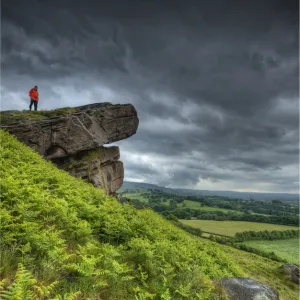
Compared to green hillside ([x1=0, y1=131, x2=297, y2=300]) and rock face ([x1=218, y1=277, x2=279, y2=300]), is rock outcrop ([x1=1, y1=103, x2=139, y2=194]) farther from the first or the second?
rock face ([x1=218, y1=277, x2=279, y2=300])

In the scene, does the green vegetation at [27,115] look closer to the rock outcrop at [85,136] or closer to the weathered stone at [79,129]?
the rock outcrop at [85,136]

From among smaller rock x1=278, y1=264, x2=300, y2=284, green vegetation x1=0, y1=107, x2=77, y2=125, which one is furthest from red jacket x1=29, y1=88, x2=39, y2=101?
smaller rock x1=278, y1=264, x2=300, y2=284

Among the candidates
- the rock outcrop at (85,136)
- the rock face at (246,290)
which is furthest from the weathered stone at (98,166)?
the rock face at (246,290)

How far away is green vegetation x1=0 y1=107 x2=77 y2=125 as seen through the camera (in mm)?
30500

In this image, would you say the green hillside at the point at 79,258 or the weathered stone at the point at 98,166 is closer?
the green hillside at the point at 79,258

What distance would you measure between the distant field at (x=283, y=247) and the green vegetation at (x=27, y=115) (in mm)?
76644

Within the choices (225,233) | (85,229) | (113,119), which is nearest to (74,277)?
(85,229)

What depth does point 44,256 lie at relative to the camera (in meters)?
7.07

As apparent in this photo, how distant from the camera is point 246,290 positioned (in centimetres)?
932

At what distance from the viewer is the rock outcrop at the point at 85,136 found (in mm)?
31625

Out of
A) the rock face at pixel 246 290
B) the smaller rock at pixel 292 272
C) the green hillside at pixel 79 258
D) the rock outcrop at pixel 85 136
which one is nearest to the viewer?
the green hillside at pixel 79 258

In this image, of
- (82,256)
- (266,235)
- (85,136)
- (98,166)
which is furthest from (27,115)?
(266,235)

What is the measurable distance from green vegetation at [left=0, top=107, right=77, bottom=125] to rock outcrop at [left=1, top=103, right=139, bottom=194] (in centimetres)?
12

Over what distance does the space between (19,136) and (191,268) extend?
87.9ft
